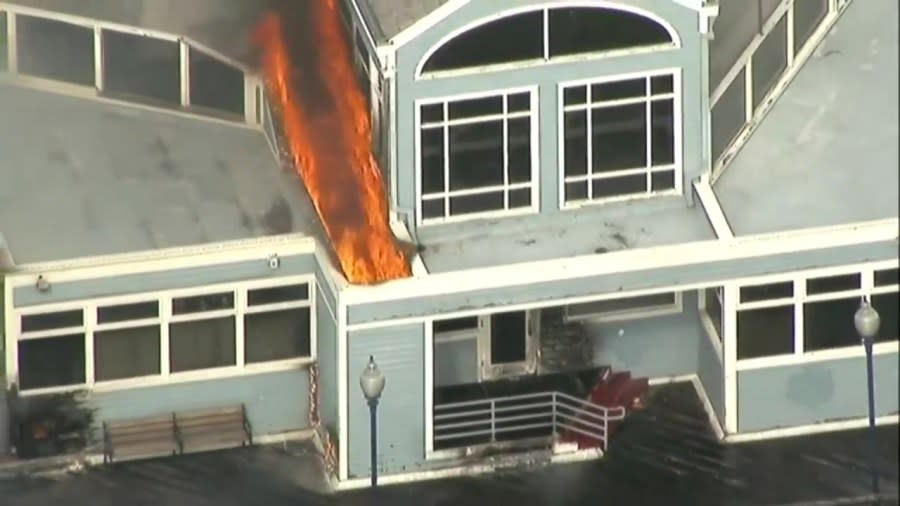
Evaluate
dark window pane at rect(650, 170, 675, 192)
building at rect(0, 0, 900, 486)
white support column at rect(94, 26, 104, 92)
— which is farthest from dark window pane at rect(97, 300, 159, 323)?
dark window pane at rect(650, 170, 675, 192)

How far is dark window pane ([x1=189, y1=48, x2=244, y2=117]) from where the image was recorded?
1845 inches

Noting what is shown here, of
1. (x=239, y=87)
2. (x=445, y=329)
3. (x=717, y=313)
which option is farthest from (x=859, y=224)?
(x=239, y=87)

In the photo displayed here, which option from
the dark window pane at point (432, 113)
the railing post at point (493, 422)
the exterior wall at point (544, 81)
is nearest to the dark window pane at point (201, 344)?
the exterior wall at point (544, 81)

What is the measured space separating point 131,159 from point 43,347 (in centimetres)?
305

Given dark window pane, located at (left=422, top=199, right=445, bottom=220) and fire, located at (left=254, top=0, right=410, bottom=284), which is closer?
fire, located at (left=254, top=0, right=410, bottom=284)

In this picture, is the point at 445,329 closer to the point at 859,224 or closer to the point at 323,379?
the point at 323,379

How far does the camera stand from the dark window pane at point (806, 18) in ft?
154

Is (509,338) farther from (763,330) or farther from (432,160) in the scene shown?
(763,330)

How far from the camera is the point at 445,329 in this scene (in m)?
44.8

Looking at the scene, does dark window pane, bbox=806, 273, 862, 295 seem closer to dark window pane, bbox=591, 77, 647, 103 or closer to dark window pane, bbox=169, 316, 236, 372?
dark window pane, bbox=591, 77, 647, 103

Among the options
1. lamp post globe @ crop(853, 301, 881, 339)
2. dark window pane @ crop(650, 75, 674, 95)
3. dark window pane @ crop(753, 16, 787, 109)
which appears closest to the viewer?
lamp post globe @ crop(853, 301, 881, 339)

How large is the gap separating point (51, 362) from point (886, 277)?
988 centimetres

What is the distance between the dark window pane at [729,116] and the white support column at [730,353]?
2.13 metres

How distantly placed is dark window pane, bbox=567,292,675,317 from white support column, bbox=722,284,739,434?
128 centimetres
